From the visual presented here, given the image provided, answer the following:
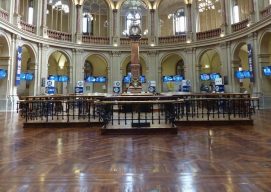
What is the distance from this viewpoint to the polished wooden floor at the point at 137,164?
255 centimetres

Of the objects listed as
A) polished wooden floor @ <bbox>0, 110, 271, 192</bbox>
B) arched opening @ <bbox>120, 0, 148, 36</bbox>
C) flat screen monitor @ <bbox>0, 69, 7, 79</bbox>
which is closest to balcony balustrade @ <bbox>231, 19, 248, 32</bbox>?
arched opening @ <bbox>120, 0, 148, 36</bbox>

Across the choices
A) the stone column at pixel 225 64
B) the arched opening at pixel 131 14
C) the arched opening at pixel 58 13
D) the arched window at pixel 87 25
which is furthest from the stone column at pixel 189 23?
the arched opening at pixel 58 13

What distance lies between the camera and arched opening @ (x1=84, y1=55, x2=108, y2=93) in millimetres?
22531

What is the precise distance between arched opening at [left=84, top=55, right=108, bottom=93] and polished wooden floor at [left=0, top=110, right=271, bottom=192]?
687 inches

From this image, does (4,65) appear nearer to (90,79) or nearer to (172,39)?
(90,79)

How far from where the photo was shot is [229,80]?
1691cm

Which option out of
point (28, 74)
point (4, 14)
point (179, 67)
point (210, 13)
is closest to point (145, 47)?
point (179, 67)

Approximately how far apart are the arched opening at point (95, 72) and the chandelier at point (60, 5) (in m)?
4.97

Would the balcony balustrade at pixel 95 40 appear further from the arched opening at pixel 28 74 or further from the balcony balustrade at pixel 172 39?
the balcony balustrade at pixel 172 39

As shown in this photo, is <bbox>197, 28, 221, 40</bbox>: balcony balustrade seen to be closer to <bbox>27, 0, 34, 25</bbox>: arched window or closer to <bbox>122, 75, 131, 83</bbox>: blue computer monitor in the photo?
<bbox>122, 75, 131, 83</bbox>: blue computer monitor

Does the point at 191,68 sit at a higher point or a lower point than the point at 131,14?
lower

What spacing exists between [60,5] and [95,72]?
7.19 meters

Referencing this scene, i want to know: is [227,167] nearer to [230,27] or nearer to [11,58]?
[11,58]

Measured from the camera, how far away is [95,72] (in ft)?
77.7
